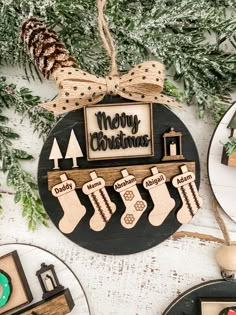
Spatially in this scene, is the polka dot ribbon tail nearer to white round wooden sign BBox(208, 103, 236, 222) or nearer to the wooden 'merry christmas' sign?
the wooden 'merry christmas' sign

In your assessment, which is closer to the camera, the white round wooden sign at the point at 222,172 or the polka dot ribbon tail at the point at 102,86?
the polka dot ribbon tail at the point at 102,86

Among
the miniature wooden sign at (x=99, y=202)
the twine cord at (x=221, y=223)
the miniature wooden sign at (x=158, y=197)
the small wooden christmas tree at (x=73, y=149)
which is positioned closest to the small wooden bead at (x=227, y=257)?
the twine cord at (x=221, y=223)

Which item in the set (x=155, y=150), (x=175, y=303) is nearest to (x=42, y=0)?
(x=155, y=150)

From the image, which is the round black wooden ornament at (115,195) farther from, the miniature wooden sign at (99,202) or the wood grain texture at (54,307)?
the wood grain texture at (54,307)

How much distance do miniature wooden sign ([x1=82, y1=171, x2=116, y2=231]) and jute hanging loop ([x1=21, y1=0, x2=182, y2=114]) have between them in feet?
0.49

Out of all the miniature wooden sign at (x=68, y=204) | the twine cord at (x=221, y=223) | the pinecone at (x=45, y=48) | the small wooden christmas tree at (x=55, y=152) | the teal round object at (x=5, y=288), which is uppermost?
the pinecone at (x=45, y=48)

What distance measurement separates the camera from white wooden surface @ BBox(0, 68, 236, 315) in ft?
3.14

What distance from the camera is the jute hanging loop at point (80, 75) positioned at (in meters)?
0.87

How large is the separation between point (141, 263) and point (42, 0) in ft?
1.85

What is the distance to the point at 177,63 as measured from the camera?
95cm

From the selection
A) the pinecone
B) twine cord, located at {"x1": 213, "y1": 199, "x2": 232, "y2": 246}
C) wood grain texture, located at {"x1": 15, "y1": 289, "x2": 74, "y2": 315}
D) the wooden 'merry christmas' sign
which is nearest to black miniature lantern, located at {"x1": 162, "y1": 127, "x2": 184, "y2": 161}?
the wooden 'merry christmas' sign

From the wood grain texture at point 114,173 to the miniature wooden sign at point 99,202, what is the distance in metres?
0.01

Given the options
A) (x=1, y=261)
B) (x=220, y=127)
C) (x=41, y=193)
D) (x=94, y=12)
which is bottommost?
(x=1, y=261)

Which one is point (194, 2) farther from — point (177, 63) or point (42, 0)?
point (42, 0)
